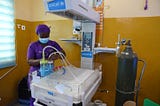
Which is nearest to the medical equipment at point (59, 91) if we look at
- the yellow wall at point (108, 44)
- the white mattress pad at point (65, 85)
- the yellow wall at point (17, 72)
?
the white mattress pad at point (65, 85)

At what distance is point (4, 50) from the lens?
102 inches

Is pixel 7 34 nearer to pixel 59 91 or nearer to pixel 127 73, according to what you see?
pixel 59 91

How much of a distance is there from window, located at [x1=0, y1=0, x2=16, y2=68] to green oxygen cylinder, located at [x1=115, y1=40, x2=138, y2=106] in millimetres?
1990

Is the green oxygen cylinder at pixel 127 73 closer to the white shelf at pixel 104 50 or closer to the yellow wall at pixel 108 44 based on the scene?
the white shelf at pixel 104 50

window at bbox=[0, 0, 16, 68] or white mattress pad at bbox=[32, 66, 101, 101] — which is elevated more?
window at bbox=[0, 0, 16, 68]

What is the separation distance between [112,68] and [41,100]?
1520 mm

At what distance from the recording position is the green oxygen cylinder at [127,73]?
1.83 metres

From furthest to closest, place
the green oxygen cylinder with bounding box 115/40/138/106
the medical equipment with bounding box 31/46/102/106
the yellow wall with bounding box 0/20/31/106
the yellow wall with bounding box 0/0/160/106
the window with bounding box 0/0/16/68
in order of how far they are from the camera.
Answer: the yellow wall with bounding box 0/20/31/106
the window with bounding box 0/0/16/68
the yellow wall with bounding box 0/0/160/106
the green oxygen cylinder with bounding box 115/40/138/106
the medical equipment with bounding box 31/46/102/106

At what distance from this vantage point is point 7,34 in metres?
2.64

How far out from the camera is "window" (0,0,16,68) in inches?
99.6

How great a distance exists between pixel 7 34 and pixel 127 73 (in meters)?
2.15

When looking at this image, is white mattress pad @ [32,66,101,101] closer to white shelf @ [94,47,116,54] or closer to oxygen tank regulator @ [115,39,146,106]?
oxygen tank regulator @ [115,39,146,106]

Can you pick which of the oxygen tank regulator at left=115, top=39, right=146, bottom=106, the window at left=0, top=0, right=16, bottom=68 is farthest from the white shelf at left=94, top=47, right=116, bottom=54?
the window at left=0, top=0, right=16, bottom=68

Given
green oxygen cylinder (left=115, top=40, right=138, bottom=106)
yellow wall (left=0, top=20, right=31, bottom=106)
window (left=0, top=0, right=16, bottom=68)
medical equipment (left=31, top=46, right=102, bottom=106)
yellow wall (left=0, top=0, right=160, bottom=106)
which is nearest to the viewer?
medical equipment (left=31, top=46, right=102, bottom=106)
